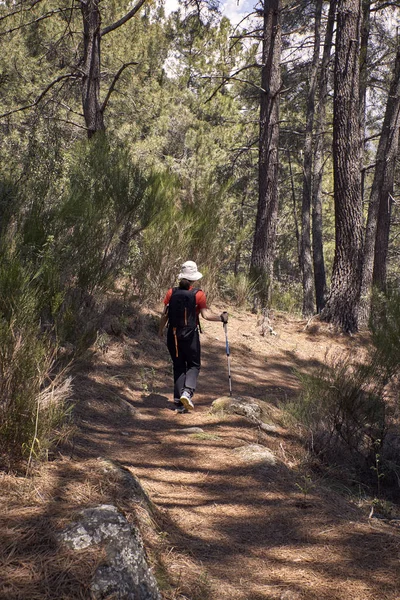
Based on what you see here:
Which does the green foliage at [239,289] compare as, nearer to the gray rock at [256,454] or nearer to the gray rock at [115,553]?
the gray rock at [256,454]

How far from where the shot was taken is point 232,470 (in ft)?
14.2

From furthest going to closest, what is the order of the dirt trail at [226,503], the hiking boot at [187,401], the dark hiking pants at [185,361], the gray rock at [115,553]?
the dark hiking pants at [185,361], the hiking boot at [187,401], the dirt trail at [226,503], the gray rock at [115,553]

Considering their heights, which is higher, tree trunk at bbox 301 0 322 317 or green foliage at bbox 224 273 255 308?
tree trunk at bbox 301 0 322 317

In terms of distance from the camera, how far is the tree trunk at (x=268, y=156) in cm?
1162

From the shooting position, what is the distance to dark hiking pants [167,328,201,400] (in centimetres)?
609

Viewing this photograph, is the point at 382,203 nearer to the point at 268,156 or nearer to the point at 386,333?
the point at 268,156

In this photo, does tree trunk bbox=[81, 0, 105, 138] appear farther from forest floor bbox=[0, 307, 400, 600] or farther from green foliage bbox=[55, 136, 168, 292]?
forest floor bbox=[0, 307, 400, 600]

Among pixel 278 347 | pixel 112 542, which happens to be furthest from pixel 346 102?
pixel 112 542

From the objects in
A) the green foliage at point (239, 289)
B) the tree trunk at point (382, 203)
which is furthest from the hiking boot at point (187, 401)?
the tree trunk at point (382, 203)

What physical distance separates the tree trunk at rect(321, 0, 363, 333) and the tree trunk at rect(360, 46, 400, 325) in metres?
1.77

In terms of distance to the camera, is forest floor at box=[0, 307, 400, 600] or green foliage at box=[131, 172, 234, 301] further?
green foliage at box=[131, 172, 234, 301]

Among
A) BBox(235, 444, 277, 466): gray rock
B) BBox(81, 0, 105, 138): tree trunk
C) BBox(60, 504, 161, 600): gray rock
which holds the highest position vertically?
BBox(81, 0, 105, 138): tree trunk

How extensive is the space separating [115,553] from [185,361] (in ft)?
12.7

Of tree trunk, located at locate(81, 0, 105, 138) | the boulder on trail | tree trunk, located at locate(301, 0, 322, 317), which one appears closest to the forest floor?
the boulder on trail
